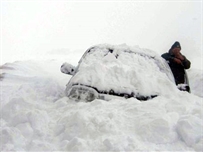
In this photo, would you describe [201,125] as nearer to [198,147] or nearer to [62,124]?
[198,147]

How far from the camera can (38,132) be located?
9.87ft

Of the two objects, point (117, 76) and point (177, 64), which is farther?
point (177, 64)

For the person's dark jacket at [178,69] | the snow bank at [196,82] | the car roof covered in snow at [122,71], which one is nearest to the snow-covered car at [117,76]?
the car roof covered in snow at [122,71]

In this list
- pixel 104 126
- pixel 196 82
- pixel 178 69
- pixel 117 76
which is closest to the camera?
pixel 104 126

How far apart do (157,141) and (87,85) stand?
165cm

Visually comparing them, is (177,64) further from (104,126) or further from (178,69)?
(104,126)

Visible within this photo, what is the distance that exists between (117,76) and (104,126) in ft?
5.23

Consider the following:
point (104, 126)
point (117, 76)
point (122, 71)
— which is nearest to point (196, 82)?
point (122, 71)

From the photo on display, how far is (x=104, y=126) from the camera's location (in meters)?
2.94

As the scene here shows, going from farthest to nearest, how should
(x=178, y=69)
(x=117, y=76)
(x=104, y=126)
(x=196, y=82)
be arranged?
(x=196, y=82), (x=178, y=69), (x=117, y=76), (x=104, y=126)

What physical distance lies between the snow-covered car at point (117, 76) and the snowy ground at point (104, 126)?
36 cm

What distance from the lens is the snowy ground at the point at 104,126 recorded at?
272 centimetres

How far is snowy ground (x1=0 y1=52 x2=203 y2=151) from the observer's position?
272 cm

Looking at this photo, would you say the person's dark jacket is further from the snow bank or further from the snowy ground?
the snowy ground
